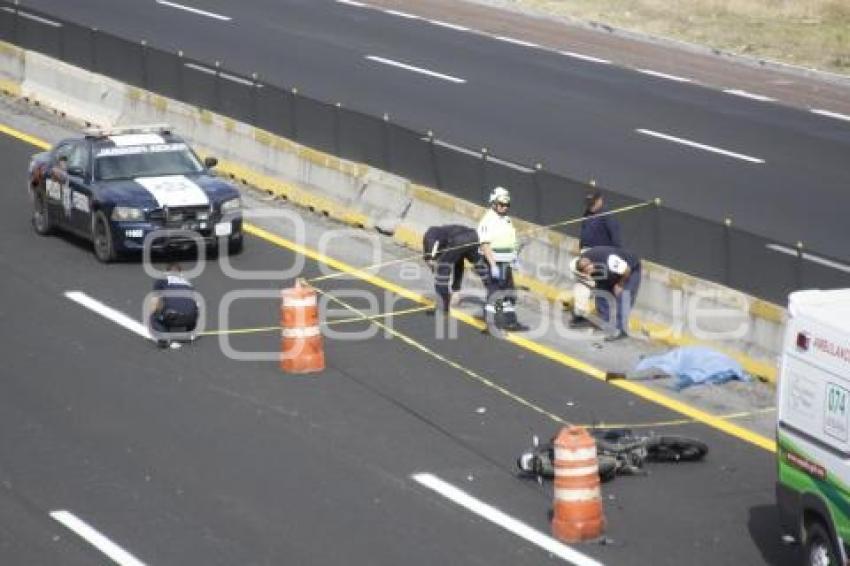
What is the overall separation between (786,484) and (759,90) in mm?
25733

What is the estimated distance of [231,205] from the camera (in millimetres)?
26266

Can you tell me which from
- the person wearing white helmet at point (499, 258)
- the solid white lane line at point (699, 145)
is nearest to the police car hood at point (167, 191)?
the person wearing white helmet at point (499, 258)

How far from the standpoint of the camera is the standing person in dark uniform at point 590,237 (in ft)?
75.5

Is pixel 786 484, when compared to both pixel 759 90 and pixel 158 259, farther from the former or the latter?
pixel 759 90

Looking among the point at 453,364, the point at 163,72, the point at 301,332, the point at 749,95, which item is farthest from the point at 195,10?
the point at 301,332

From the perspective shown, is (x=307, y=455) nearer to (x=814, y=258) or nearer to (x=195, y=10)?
(x=814, y=258)

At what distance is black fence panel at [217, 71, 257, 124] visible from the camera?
102 feet

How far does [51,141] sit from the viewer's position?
33.8m

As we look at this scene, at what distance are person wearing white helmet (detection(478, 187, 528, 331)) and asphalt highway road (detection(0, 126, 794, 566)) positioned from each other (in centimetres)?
45

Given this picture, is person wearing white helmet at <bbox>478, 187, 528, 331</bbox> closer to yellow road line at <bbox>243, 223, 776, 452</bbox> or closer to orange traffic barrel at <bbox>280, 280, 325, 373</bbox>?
yellow road line at <bbox>243, 223, 776, 452</bbox>

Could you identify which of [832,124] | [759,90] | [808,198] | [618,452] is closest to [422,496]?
[618,452]

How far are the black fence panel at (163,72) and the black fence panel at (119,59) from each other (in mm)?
214

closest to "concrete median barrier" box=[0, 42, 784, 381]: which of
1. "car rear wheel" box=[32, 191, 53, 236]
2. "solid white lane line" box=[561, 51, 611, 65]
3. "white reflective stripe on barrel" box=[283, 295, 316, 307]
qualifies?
"car rear wheel" box=[32, 191, 53, 236]

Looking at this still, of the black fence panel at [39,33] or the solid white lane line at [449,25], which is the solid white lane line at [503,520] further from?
the solid white lane line at [449,25]
